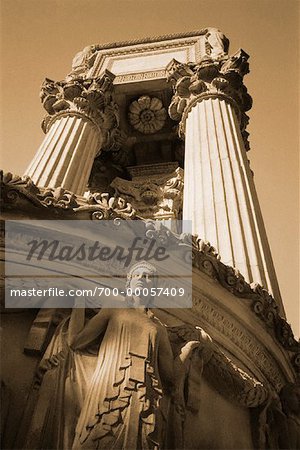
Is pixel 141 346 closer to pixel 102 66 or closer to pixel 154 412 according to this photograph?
pixel 154 412

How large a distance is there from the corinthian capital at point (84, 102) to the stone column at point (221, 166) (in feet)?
6.12

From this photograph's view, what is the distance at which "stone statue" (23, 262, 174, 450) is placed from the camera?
3727 millimetres

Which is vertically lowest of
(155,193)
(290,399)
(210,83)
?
(290,399)

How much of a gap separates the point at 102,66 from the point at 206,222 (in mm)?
11358

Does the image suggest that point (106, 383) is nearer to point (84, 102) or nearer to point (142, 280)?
point (142, 280)

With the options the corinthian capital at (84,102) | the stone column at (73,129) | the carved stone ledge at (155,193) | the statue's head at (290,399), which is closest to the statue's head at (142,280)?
the statue's head at (290,399)

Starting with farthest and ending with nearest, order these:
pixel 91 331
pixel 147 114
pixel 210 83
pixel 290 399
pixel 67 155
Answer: pixel 147 114
pixel 210 83
pixel 67 155
pixel 290 399
pixel 91 331

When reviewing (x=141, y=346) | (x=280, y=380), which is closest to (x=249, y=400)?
(x=280, y=380)

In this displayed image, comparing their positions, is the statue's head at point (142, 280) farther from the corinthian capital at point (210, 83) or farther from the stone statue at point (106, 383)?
the corinthian capital at point (210, 83)

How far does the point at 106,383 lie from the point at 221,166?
708 centimetres

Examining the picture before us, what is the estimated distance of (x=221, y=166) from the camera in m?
Result: 10.4

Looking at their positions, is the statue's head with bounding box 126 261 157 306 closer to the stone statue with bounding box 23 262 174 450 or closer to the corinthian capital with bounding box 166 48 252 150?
the stone statue with bounding box 23 262 174 450

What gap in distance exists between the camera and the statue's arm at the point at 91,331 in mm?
4473

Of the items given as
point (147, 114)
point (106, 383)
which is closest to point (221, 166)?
point (106, 383)
